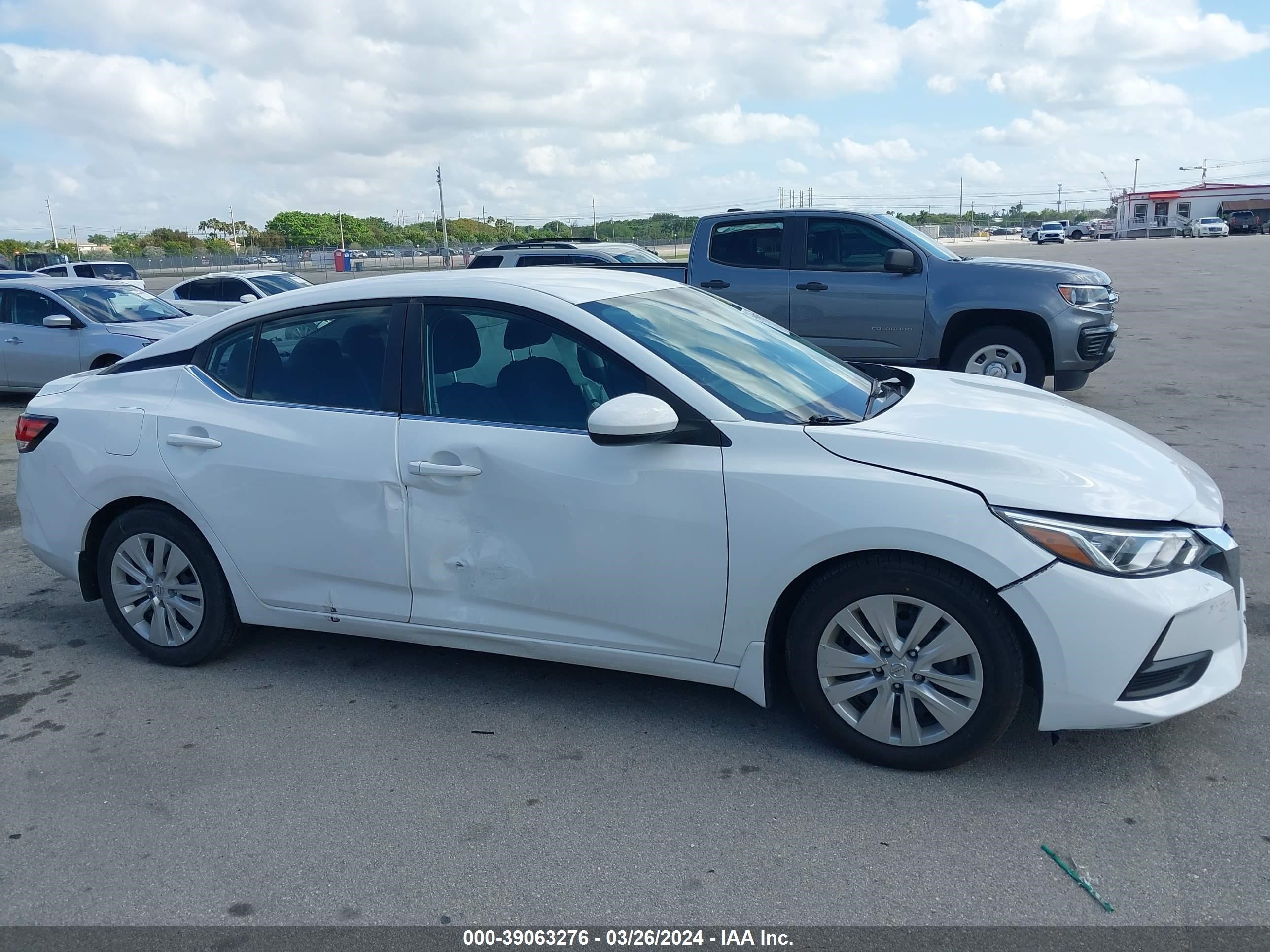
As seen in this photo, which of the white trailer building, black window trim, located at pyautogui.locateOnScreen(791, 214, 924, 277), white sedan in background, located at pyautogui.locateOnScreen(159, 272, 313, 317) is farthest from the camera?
the white trailer building

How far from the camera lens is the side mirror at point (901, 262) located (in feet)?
Result: 31.9

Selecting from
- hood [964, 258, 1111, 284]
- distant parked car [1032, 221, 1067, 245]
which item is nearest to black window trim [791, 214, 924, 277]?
hood [964, 258, 1111, 284]

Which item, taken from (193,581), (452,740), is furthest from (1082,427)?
(193,581)

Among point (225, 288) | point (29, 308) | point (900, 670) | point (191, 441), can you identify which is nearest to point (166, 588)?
point (191, 441)

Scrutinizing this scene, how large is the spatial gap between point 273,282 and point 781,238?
11.3 metres

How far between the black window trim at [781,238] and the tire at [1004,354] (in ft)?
6.11

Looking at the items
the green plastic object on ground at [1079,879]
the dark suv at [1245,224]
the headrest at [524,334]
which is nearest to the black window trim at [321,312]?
the headrest at [524,334]

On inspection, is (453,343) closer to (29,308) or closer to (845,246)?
(845,246)

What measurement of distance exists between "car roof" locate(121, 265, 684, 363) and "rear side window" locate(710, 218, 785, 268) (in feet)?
19.3

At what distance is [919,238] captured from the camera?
10203mm

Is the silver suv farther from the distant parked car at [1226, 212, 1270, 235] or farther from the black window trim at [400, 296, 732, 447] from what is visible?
the distant parked car at [1226, 212, 1270, 235]

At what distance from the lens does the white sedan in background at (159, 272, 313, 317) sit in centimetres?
1738

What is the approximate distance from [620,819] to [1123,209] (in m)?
115

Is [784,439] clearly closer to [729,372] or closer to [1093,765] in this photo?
[729,372]
